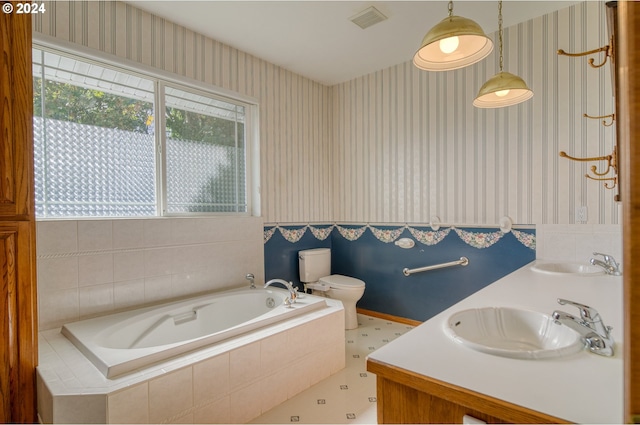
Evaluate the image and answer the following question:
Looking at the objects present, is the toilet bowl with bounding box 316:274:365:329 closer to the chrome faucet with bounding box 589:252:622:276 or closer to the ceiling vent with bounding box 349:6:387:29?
the chrome faucet with bounding box 589:252:622:276

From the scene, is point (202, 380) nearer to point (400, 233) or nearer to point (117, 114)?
point (117, 114)

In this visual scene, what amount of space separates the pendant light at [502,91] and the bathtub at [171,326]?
1.76 m

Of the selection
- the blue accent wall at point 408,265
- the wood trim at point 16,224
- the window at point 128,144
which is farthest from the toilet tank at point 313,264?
the wood trim at point 16,224

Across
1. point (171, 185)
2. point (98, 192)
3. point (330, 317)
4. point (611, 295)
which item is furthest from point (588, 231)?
point (98, 192)

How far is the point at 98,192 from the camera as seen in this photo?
2244 mm

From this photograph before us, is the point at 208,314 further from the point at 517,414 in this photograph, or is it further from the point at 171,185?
the point at 517,414

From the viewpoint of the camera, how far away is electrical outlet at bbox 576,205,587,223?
7.73 feet

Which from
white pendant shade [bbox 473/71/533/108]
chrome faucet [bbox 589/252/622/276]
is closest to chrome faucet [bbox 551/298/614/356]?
white pendant shade [bbox 473/71/533/108]

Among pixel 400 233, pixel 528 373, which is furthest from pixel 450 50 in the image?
pixel 400 233

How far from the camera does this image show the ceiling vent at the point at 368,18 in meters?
2.40

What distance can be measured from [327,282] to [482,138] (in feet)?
6.46

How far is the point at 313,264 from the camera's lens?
3.48 meters

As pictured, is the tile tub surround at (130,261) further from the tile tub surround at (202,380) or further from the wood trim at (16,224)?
the wood trim at (16,224)

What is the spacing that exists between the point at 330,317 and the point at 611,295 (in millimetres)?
1571
